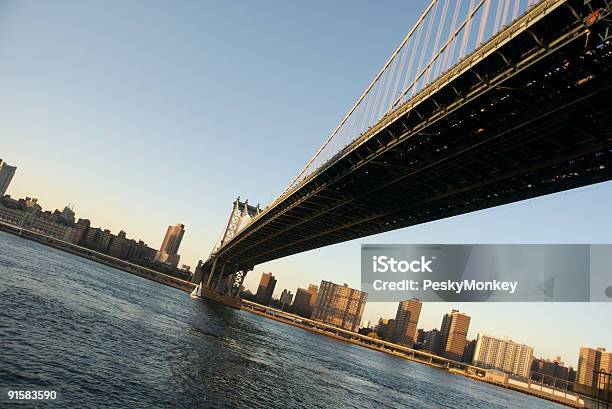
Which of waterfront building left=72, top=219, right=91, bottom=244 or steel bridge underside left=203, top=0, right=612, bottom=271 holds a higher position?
steel bridge underside left=203, top=0, right=612, bottom=271

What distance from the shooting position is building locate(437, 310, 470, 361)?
183 metres

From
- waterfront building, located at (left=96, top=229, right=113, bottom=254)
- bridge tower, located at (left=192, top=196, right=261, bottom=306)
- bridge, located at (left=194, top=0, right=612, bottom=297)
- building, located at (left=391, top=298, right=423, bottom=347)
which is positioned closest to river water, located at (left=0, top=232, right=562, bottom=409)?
bridge, located at (left=194, top=0, right=612, bottom=297)

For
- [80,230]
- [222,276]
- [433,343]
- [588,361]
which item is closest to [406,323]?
[433,343]

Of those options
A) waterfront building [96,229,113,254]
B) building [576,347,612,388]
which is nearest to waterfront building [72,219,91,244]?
waterfront building [96,229,113,254]

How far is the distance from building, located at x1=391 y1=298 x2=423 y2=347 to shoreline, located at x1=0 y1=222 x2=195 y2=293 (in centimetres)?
10163

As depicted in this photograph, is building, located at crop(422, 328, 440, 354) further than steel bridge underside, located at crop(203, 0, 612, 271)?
Yes

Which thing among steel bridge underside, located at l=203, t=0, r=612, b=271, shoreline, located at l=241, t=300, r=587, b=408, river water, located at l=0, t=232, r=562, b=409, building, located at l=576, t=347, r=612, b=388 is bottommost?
shoreline, located at l=241, t=300, r=587, b=408

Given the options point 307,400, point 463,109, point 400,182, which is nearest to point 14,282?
point 307,400

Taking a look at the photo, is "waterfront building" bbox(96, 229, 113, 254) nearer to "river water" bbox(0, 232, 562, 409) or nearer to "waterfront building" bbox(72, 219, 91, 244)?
"waterfront building" bbox(72, 219, 91, 244)

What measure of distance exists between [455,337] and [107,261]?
157385 mm


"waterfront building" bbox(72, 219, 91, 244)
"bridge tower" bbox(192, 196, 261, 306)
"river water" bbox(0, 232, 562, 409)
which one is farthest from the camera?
"waterfront building" bbox(72, 219, 91, 244)

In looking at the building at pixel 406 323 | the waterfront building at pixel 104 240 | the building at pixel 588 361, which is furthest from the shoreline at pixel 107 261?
the building at pixel 588 361

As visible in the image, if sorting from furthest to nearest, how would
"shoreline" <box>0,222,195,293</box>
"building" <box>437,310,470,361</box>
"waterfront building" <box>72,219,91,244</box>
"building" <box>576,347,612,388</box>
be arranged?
"building" <box>437,310,470,361</box> → "waterfront building" <box>72,219,91,244</box> → "shoreline" <box>0,222,195,293</box> → "building" <box>576,347,612,388</box>

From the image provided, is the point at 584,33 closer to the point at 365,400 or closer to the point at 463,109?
the point at 463,109
